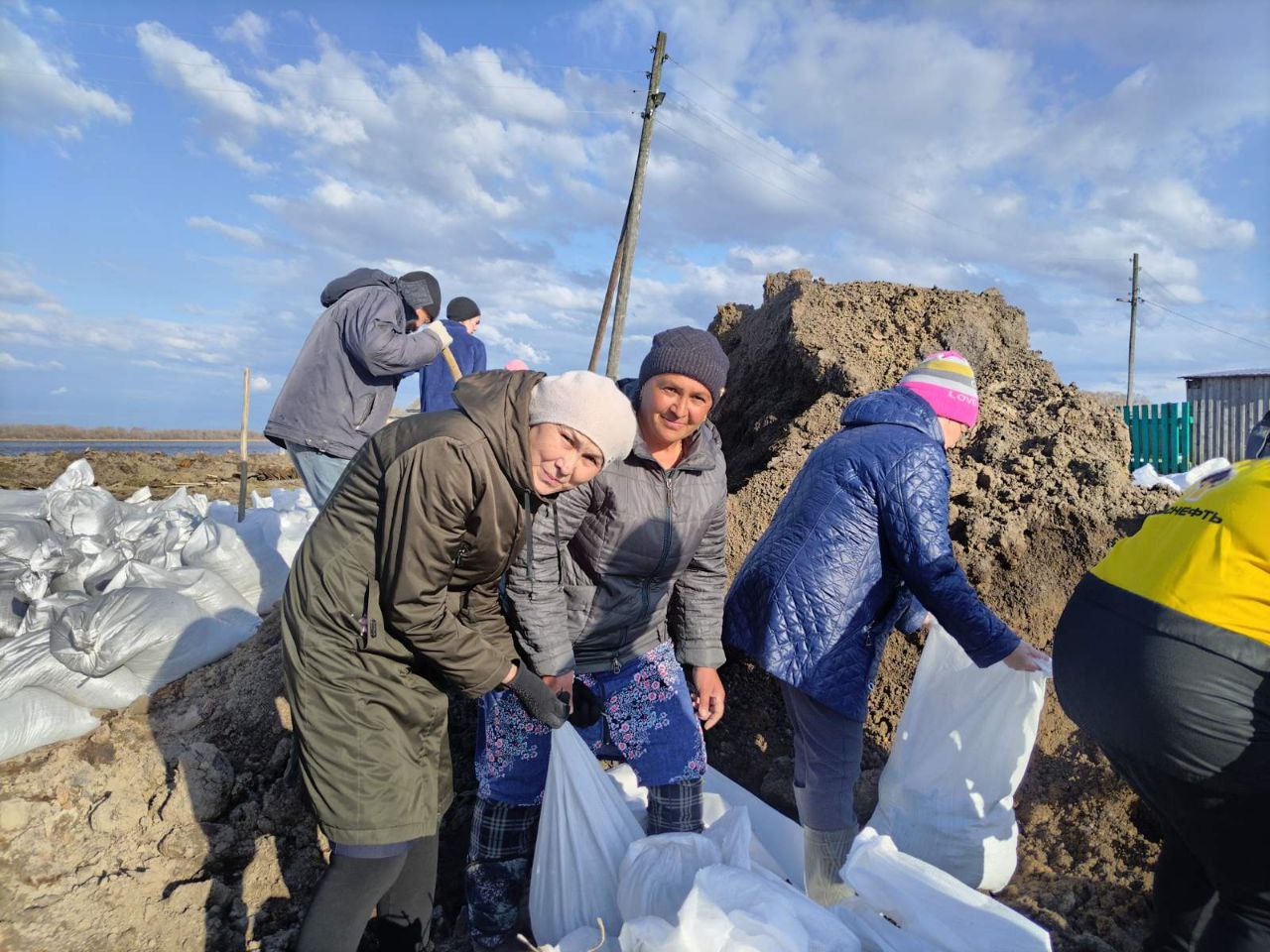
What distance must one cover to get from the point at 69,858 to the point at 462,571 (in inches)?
76.6

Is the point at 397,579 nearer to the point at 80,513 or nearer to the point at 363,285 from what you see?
the point at 363,285

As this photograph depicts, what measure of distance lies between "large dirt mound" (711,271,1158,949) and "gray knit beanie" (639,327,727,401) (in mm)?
1736

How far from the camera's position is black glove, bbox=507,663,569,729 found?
1967mm

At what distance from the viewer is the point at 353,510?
1711 millimetres

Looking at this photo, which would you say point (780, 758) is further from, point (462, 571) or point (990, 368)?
point (990, 368)

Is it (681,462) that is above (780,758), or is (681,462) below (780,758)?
above

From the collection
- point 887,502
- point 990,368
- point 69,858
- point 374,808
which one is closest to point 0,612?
point 69,858

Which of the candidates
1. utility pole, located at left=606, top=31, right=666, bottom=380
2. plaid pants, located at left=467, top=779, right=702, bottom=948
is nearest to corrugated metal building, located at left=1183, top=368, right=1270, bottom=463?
Answer: utility pole, located at left=606, top=31, right=666, bottom=380

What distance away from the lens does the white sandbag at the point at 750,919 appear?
4.83 ft

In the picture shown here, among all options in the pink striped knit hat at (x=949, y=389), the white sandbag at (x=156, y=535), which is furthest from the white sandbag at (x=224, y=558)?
the pink striped knit hat at (x=949, y=389)

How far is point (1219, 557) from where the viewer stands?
1.50 meters

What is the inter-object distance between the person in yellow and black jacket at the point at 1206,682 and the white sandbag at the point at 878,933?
0.54 metres

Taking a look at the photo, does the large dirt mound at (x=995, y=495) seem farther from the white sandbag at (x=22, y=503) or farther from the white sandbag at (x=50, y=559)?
the white sandbag at (x=22, y=503)

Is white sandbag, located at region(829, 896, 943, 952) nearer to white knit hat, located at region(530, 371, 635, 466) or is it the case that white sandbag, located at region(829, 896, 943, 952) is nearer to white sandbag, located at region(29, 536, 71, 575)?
white knit hat, located at region(530, 371, 635, 466)
